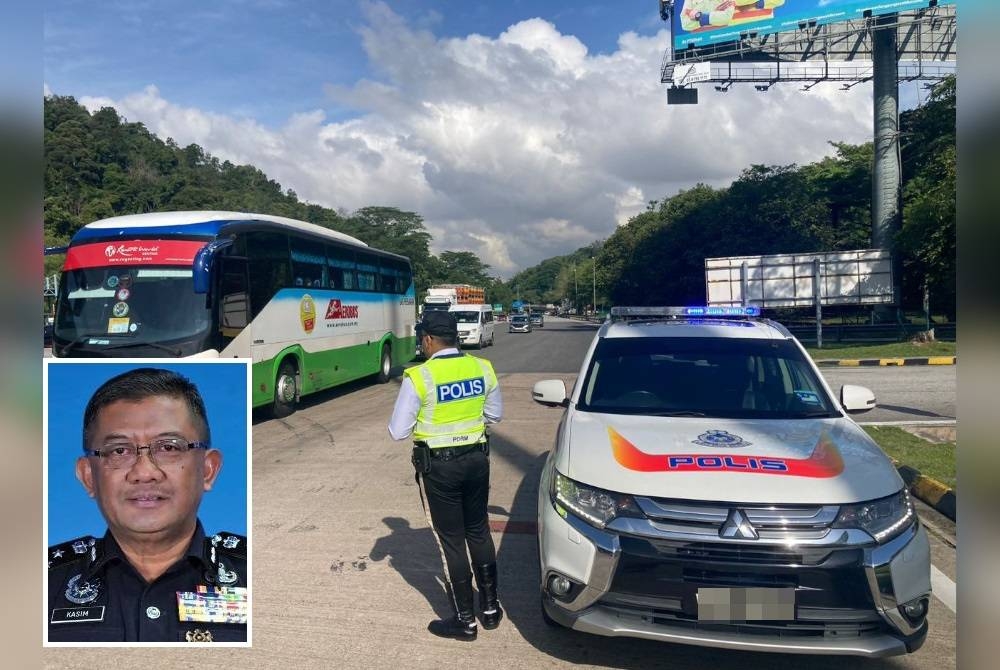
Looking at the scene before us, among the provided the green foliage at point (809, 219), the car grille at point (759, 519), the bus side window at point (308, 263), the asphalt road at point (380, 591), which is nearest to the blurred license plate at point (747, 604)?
the car grille at point (759, 519)

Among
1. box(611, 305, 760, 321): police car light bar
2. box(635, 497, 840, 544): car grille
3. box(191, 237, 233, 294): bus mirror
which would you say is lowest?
box(635, 497, 840, 544): car grille

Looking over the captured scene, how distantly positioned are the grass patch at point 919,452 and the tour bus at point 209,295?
851cm

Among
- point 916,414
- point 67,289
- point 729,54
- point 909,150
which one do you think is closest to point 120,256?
point 67,289

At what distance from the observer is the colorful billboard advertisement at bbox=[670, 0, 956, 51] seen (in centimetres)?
2562

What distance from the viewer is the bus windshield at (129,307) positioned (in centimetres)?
938

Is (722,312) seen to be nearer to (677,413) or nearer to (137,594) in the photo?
(677,413)

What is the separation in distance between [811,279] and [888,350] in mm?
3971

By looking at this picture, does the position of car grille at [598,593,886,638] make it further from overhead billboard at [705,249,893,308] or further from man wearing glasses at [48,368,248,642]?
overhead billboard at [705,249,893,308]

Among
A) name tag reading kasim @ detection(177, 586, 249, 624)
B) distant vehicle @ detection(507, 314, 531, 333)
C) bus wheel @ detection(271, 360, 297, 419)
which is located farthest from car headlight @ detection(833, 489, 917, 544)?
distant vehicle @ detection(507, 314, 531, 333)

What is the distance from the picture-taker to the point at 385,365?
17.9 m

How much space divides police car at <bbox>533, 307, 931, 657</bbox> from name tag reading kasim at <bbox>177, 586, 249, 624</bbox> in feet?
5.18

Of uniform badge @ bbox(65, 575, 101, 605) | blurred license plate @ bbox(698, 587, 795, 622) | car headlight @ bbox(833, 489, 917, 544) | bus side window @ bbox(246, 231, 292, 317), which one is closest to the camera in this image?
uniform badge @ bbox(65, 575, 101, 605)

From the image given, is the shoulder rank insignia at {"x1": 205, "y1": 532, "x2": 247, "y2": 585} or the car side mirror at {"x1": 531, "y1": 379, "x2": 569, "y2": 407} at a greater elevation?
the car side mirror at {"x1": 531, "y1": 379, "x2": 569, "y2": 407}
